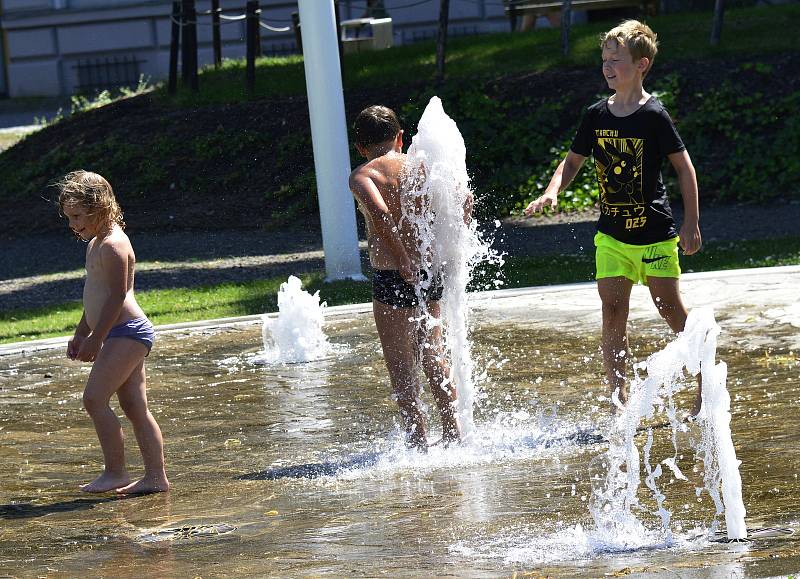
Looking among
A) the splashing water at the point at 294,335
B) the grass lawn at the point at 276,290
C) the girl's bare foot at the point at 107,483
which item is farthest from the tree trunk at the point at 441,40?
the girl's bare foot at the point at 107,483

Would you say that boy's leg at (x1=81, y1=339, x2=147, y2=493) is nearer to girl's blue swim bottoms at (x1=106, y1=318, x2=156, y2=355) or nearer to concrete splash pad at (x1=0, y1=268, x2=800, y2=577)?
girl's blue swim bottoms at (x1=106, y1=318, x2=156, y2=355)

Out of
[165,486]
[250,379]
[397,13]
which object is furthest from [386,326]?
[397,13]

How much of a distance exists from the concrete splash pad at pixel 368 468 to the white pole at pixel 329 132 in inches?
101

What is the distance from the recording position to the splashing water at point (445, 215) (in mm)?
5980

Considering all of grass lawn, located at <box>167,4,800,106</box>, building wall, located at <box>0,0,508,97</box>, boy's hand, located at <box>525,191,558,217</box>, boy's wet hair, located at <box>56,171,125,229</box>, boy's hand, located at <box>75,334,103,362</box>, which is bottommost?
boy's hand, located at <box>75,334,103,362</box>

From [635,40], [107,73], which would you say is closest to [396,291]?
[635,40]

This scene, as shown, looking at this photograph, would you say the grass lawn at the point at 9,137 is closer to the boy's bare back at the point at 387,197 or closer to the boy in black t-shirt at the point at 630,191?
the boy's bare back at the point at 387,197

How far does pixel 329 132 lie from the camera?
11.8m

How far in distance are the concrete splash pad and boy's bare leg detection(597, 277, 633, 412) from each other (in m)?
0.26

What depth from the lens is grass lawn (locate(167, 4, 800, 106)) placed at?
18094mm

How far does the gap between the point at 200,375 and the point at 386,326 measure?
2.63 metres

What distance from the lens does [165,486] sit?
5750 mm

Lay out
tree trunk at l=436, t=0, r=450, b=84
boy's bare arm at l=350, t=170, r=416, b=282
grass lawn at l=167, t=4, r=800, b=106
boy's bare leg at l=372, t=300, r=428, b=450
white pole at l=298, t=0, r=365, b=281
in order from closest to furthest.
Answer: boy's bare arm at l=350, t=170, r=416, b=282
boy's bare leg at l=372, t=300, r=428, b=450
white pole at l=298, t=0, r=365, b=281
tree trunk at l=436, t=0, r=450, b=84
grass lawn at l=167, t=4, r=800, b=106

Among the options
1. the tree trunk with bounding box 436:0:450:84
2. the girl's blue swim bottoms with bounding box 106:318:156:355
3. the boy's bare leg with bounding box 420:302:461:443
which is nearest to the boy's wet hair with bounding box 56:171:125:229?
the girl's blue swim bottoms with bounding box 106:318:156:355
